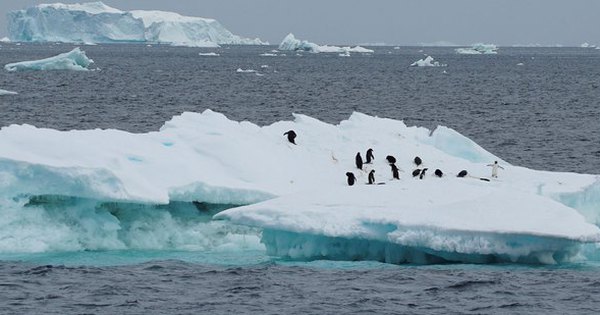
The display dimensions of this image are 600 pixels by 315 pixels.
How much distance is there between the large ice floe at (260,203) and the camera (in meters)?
15.9

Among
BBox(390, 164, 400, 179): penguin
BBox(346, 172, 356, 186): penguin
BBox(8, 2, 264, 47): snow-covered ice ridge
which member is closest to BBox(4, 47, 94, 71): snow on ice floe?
BBox(390, 164, 400, 179): penguin

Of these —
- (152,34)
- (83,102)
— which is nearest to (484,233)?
(83,102)

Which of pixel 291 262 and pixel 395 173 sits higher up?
pixel 395 173

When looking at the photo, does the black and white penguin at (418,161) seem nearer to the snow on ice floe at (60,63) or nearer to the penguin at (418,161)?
the penguin at (418,161)

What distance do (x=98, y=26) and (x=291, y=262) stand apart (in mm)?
147357

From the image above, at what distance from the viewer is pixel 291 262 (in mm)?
16578

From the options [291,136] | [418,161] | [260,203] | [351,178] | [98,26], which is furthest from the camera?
[98,26]

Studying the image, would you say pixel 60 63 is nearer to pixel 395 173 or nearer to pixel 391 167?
pixel 391 167

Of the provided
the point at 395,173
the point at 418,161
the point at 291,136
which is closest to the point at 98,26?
the point at 291,136

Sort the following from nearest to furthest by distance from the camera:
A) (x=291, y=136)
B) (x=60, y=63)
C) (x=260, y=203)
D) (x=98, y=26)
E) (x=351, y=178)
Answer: (x=260, y=203)
(x=351, y=178)
(x=291, y=136)
(x=60, y=63)
(x=98, y=26)

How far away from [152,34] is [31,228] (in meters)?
159

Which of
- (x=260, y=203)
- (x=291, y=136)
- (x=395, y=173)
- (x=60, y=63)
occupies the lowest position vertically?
(x=260, y=203)

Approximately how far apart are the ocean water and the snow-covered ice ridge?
7885cm

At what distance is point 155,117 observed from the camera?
144 feet
